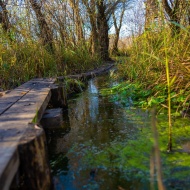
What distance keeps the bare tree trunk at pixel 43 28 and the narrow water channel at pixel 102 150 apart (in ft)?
8.88

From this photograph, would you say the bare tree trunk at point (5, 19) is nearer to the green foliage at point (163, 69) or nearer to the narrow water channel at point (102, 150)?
the green foliage at point (163, 69)

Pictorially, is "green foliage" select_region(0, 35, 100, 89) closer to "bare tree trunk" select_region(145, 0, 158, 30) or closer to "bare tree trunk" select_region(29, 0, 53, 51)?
"bare tree trunk" select_region(29, 0, 53, 51)

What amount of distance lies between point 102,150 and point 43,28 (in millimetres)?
3933

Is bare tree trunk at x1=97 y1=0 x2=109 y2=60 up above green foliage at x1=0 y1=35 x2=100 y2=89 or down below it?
above

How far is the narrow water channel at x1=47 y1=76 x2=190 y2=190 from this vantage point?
4.62ft

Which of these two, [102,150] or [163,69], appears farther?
[163,69]

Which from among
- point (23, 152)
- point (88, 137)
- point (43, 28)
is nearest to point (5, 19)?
point (43, 28)

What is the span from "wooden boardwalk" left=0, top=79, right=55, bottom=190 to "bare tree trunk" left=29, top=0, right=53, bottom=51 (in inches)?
108

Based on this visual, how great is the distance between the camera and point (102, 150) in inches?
70.4

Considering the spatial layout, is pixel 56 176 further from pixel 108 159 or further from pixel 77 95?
pixel 77 95

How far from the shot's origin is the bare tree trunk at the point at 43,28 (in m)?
5.18

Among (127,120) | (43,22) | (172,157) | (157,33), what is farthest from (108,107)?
(43,22)

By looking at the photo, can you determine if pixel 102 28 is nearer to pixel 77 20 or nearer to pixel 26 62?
pixel 77 20

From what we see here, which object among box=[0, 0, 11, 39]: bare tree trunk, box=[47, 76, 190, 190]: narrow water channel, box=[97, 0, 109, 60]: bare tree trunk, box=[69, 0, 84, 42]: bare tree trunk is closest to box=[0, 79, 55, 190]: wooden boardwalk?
box=[47, 76, 190, 190]: narrow water channel
